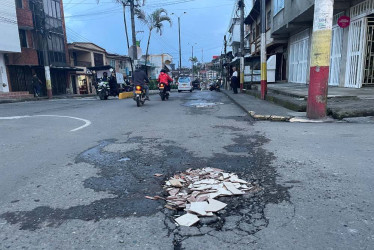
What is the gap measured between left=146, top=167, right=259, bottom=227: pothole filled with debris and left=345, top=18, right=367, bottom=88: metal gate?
1011 cm

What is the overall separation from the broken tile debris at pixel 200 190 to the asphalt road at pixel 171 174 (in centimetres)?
9

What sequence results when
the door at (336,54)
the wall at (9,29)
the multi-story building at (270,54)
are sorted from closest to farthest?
the door at (336,54), the multi-story building at (270,54), the wall at (9,29)

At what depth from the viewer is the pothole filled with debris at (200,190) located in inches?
92.1

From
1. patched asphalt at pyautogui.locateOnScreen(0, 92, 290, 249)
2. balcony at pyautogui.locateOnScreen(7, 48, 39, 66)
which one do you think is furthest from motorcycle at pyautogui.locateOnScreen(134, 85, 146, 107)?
balcony at pyautogui.locateOnScreen(7, 48, 39, 66)

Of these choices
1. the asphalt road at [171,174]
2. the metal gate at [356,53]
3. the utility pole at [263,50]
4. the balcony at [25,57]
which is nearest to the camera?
the asphalt road at [171,174]

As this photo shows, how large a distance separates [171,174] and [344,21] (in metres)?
11.5

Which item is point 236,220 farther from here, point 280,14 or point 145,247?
point 280,14

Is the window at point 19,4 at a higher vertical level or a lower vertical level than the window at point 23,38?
higher

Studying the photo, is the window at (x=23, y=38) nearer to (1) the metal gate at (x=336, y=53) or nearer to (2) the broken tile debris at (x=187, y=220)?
(1) the metal gate at (x=336, y=53)

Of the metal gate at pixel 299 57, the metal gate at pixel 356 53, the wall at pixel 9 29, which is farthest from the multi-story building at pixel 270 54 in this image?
the wall at pixel 9 29

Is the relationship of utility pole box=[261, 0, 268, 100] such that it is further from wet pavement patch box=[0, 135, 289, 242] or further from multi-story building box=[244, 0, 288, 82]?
multi-story building box=[244, 0, 288, 82]

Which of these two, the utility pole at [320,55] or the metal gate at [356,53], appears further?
the metal gate at [356,53]

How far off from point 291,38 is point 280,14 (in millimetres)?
3169

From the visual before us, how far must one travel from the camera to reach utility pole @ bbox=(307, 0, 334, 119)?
20.0ft
